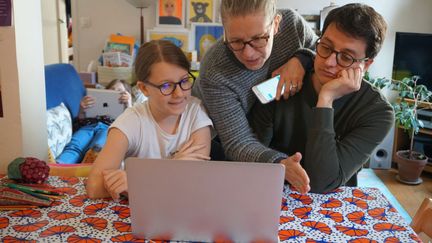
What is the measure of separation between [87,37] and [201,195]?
11.8 ft

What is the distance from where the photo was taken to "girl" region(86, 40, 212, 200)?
1.25 m

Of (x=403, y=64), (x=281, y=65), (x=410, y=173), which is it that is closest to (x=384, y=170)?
(x=410, y=173)

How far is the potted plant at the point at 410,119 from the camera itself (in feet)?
10.8

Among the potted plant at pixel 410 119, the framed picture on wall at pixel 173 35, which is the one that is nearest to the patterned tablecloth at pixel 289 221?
the potted plant at pixel 410 119

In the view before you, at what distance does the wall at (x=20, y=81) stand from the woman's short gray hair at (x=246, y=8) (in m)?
0.71

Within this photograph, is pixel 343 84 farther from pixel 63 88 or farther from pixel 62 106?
pixel 63 88

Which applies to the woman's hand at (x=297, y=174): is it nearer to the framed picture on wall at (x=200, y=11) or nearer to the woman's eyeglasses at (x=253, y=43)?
the woman's eyeglasses at (x=253, y=43)

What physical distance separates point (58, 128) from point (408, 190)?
2645mm

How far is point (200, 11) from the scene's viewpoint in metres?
3.90

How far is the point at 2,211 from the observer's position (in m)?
1.04

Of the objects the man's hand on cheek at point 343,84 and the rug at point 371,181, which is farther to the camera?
the rug at point 371,181

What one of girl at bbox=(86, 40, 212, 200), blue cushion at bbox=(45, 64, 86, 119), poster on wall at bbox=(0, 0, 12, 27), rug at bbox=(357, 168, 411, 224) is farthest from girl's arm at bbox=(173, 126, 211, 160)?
rug at bbox=(357, 168, 411, 224)

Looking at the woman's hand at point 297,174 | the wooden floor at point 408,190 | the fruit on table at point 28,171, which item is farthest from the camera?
the wooden floor at point 408,190

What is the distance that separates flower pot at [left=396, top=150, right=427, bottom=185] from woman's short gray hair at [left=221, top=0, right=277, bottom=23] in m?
2.70
